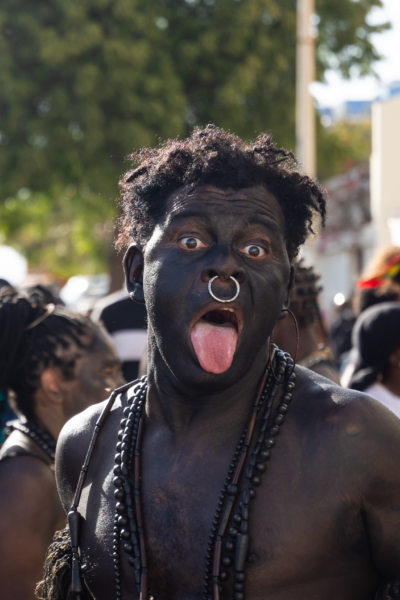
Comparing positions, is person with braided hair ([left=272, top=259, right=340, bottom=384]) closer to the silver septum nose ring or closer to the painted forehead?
the painted forehead

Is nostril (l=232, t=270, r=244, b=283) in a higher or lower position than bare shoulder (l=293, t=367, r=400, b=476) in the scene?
higher

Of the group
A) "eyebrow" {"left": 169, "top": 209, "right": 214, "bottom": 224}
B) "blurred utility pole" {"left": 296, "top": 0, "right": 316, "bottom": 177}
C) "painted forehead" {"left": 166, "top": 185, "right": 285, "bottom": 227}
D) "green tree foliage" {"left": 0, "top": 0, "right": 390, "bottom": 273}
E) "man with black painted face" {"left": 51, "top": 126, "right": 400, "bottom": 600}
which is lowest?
"man with black painted face" {"left": 51, "top": 126, "right": 400, "bottom": 600}

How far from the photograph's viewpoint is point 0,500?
11.1 feet

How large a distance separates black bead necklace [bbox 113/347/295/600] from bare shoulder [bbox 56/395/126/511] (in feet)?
0.34

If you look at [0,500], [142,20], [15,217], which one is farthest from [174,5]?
[0,500]

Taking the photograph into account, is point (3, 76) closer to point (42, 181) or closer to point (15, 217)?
point (42, 181)

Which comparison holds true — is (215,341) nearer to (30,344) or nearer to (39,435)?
(39,435)

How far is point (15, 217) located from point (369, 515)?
22.2 meters

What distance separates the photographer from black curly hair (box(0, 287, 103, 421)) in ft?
13.2

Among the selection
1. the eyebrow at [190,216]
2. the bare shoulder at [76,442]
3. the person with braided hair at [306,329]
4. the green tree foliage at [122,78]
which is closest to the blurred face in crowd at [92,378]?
the person with braided hair at [306,329]

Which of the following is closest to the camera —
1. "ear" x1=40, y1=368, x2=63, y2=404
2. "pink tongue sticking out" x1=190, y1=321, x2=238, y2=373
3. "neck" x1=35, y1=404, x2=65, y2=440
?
"pink tongue sticking out" x1=190, y1=321, x2=238, y2=373

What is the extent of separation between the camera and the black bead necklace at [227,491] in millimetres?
2365

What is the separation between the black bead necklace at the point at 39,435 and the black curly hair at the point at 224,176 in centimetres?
127

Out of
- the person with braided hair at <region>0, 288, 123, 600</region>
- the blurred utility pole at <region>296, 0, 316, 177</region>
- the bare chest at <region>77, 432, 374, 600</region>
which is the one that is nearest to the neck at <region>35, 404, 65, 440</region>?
the person with braided hair at <region>0, 288, 123, 600</region>
